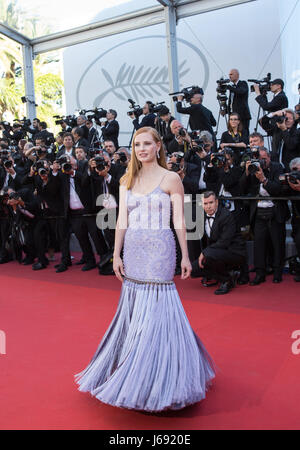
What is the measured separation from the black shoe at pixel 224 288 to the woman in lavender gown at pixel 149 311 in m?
2.22

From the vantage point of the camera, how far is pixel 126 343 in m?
2.50

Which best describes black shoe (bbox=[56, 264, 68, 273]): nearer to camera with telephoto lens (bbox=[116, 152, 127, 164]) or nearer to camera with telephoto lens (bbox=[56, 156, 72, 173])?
camera with telephoto lens (bbox=[56, 156, 72, 173])

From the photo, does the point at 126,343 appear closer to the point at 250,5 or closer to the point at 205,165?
the point at 205,165

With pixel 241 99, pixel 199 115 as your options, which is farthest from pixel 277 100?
pixel 199 115

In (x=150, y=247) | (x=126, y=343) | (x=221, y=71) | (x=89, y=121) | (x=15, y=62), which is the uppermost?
(x=15, y=62)

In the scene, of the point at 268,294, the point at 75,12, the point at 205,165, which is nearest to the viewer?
the point at 268,294

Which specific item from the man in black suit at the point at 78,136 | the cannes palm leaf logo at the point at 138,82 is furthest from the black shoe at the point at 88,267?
the cannes palm leaf logo at the point at 138,82

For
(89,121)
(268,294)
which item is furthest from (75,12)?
(268,294)

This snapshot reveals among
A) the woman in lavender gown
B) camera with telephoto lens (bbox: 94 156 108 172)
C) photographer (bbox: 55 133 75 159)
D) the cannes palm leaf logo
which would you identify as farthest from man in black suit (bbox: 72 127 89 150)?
the woman in lavender gown

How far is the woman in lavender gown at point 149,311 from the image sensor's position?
2355mm

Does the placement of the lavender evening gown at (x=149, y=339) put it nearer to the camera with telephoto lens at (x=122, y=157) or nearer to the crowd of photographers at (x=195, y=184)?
the crowd of photographers at (x=195, y=184)

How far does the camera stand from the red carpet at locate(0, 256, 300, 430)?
2371mm
